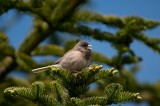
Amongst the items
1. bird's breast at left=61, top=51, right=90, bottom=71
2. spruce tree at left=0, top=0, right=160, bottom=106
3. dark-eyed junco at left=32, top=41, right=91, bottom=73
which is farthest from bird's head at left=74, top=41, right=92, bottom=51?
spruce tree at left=0, top=0, right=160, bottom=106

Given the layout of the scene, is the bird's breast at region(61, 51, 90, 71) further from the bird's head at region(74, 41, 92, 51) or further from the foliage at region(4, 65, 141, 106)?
the foliage at region(4, 65, 141, 106)

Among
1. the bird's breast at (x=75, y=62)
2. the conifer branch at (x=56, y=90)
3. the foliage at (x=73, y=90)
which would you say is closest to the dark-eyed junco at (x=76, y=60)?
the bird's breast at (x=75, y=62)

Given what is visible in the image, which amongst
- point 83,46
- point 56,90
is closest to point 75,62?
point 83,46

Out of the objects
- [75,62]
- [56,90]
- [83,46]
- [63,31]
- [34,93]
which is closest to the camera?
[34,93]

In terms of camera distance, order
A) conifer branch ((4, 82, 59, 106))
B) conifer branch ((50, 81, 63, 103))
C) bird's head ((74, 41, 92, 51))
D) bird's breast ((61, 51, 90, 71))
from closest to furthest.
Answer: conifer branch ((4, 82, 59, 106))
conifer branch ((50, 81, 63, 103))
bird's breast ((61, 51, 90, 71))
bird's head ((74, 41, 92, 51))

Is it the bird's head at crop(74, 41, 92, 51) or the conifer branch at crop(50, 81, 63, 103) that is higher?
the bird's head at crop(74, 41, 92, 51)

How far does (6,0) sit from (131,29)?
1.70m

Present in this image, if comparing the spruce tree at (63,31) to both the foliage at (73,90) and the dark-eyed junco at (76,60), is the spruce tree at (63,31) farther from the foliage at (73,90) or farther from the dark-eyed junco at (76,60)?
the foliage at (73,90)

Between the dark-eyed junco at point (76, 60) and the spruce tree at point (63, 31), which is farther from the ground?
the spruce tree at point (63, 31)

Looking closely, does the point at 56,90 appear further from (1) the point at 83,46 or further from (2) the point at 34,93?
(1) the point at 83,46

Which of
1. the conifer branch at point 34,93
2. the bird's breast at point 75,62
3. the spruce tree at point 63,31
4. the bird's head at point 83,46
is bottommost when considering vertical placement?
the conifer branch at point 34,93

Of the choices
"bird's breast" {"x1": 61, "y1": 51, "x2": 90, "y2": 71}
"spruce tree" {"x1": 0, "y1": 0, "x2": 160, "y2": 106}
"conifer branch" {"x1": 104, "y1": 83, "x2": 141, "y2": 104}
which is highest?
"spruce tree" {"x1": 0, "y1": 0, "x2": 160, "y2": 106}

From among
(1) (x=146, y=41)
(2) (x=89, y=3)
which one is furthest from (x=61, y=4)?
(1) (x=146, y=41)

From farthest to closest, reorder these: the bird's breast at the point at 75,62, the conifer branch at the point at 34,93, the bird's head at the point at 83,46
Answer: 1. the bird's head at the point at 83,46
2. the bird's breast at the point at 75,62
3. the conifer branch at the point at 34,93
